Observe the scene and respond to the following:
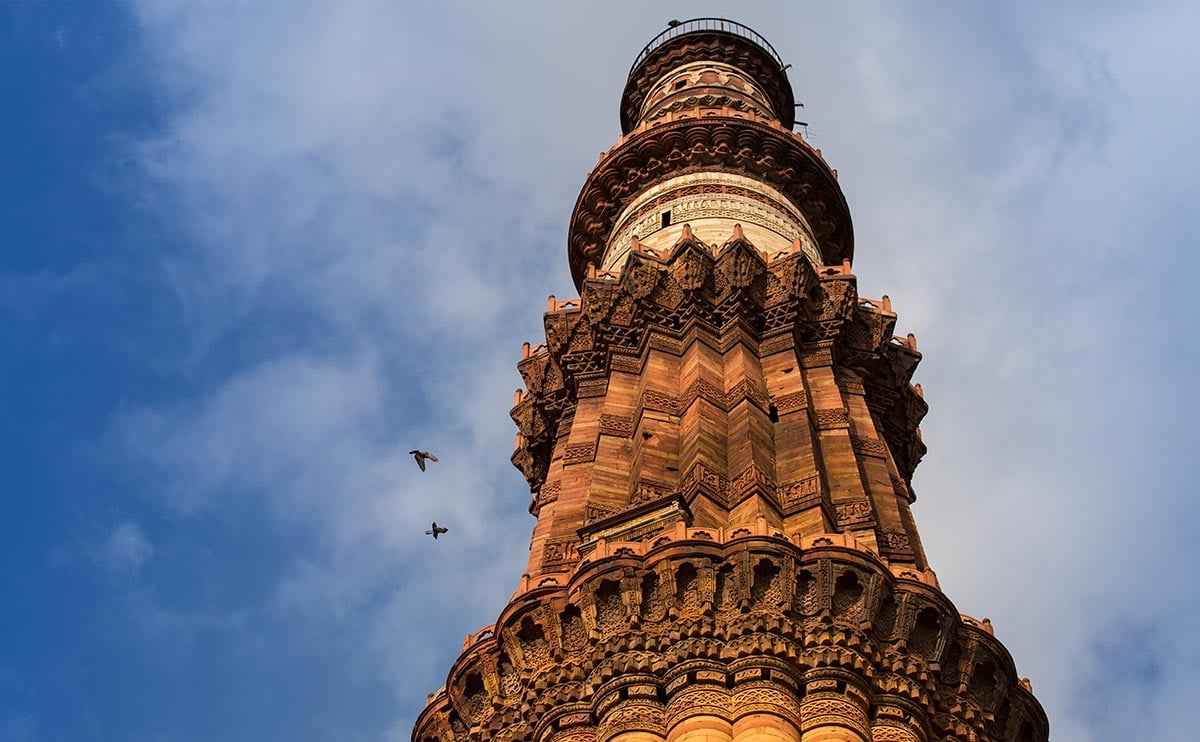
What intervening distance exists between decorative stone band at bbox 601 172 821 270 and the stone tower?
52mm

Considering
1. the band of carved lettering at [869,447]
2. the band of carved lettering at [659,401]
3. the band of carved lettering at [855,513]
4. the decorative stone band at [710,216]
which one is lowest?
the band of carved lettering at [855,513]

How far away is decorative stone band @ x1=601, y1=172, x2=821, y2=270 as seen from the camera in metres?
24.2

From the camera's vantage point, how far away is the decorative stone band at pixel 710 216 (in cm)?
2422

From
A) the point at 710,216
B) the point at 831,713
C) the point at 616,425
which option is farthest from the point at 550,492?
the point at 831,713

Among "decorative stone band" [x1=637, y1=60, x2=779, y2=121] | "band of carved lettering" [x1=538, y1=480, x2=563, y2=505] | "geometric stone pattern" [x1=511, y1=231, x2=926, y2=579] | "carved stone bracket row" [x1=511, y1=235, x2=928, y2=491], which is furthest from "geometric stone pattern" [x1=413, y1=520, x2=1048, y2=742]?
"decorative stone band" [x1=637, y1=60, x2=779, y2=121]

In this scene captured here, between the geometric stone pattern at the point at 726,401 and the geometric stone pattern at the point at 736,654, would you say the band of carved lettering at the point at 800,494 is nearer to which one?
the geometric stone pattern at the point at 726,401

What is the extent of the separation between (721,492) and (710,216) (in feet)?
24.7

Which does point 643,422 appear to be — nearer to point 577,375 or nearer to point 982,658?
point 577,375

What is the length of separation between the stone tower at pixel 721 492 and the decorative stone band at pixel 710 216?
52 mm

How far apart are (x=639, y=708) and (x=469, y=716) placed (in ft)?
8.11

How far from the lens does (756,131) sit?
26.3m

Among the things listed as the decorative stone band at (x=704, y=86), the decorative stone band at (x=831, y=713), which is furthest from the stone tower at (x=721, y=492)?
the decorative stone band at (x=704, y=86)

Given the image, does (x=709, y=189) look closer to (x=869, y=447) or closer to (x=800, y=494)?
(x=869, y=447)

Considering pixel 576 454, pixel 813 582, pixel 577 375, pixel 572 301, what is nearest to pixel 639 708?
pixel 813 582
